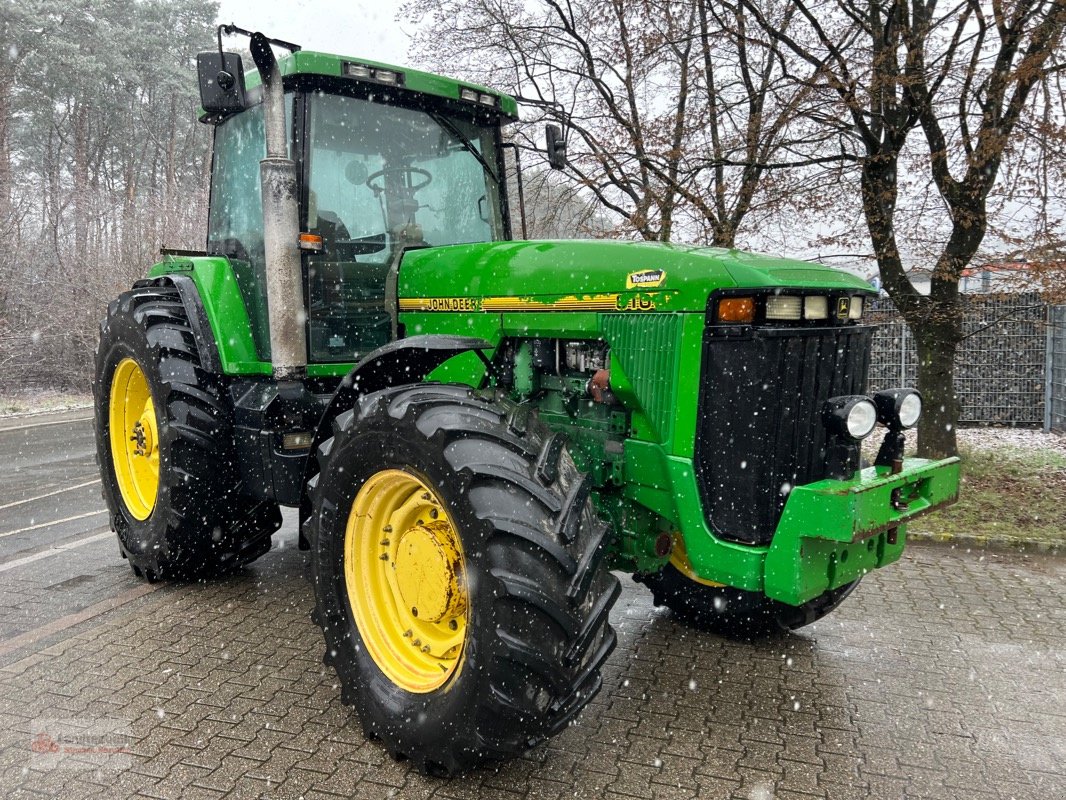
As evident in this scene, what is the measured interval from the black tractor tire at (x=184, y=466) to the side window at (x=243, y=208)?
37 centimetres

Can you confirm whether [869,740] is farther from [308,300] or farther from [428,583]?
[308,300]

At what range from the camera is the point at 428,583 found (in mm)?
2871

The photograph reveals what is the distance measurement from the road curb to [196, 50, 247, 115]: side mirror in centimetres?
492

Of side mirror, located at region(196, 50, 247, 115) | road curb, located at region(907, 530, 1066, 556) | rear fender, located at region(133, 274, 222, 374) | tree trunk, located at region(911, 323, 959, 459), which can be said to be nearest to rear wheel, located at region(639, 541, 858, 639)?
road curb, located at region(907, 530, 1066, 556)

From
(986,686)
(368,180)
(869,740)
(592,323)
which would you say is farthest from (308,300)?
(986,686)

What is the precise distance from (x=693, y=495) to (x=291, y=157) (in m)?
2.43

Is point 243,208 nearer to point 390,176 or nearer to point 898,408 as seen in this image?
point 390,176

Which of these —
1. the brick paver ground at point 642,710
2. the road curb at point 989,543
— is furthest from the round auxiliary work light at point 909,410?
the road curb at point 989,543

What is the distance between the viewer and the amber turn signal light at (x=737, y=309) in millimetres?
2842

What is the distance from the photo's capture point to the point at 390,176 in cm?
404

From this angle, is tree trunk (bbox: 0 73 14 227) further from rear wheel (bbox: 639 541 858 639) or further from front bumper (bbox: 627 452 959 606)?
front bumper (bbox: 627 452 959 606)

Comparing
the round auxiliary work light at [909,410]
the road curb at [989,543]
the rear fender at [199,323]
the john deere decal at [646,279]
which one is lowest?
the road curb at [989,543]

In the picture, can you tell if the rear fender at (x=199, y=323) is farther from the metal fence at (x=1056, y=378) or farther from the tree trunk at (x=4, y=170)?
the tree trunk at (x=4, y=170)

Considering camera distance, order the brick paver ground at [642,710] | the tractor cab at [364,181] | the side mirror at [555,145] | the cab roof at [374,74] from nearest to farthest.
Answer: the brick paver ground at [642,710] → the cab roof at [374,74] → the tractor cab at [364,181] → the side mirror at [555,145]
